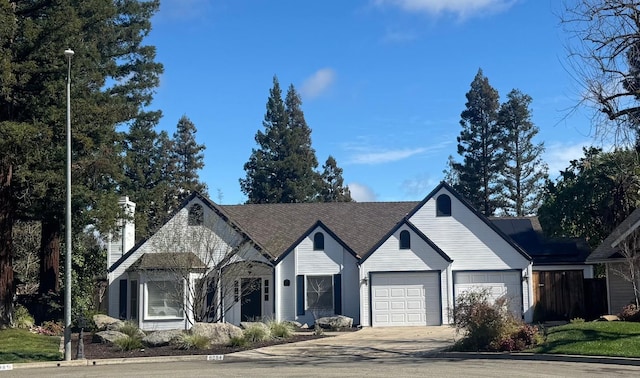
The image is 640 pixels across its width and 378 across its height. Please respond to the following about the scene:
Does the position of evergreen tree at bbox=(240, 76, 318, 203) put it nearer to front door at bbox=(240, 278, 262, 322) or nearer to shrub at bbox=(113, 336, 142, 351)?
front door at bbox=(240, 278, 262, 322)

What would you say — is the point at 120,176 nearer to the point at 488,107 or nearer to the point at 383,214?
the point at 383,214

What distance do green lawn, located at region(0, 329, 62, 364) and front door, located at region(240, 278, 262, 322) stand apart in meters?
8.35

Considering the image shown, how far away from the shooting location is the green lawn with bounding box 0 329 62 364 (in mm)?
20719

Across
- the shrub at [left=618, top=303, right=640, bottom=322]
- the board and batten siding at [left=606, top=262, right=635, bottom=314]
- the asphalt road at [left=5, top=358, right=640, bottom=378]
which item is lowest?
the asphalt road at [left=5, top=358, right=640, bottom=378]

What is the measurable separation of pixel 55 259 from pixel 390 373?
24.7m

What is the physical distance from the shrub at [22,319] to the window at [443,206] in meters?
18.1

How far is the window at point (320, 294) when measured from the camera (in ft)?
105

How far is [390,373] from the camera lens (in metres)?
15.8

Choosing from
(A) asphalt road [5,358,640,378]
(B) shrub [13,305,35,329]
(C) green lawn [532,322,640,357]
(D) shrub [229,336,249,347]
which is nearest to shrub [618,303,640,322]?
Answer: (C) green lawn [532,322,640,357]

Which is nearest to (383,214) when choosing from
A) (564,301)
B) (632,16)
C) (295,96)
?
(564,301)

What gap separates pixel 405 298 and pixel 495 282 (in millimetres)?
4092

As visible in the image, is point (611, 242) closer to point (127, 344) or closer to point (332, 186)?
point (127, 344)

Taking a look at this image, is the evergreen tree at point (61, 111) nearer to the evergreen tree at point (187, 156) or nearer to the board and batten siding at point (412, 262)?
the board and batten siding at point (412, 262)

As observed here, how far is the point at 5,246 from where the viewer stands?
2834 centimetres
